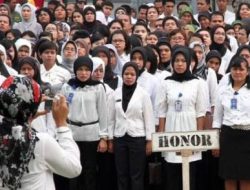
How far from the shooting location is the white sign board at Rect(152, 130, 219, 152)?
6.85 meters

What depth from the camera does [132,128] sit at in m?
8.66

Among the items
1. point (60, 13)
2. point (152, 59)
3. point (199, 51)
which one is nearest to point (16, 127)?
point (152, 59)

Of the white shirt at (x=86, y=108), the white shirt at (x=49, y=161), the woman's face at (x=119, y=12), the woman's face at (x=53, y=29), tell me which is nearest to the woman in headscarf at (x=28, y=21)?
the woman's face at (x=53, y=29)

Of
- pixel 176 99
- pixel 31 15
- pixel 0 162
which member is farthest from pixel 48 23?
pixel 0 162

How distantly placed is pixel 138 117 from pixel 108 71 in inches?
37.2

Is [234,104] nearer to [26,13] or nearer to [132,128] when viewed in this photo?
[132,128]

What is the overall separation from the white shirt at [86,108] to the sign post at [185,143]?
1.82 metres

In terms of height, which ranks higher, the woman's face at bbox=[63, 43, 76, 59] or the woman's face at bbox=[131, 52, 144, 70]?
the woman's face at bbox=[63, 43, 76, 59]

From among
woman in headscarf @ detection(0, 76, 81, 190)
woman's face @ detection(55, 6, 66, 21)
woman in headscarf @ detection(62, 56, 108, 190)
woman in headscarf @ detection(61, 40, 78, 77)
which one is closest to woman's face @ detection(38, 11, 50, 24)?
woman's face @ detection(55, 6, 66, 21)

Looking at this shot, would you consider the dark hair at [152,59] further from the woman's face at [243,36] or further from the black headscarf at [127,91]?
the woman's face at [243,36]

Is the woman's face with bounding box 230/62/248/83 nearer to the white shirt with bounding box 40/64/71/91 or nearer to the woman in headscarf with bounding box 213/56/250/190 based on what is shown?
the woman in headscarf with bounding box 213/56/250/190

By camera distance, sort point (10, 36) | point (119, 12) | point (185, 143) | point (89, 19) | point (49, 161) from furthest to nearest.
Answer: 1. point (119, 12)
2. point (89, 19)
3. point (10, 36)
4. point (185, 143)
5. point (49, 161)

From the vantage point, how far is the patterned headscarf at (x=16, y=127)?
12.5 feet

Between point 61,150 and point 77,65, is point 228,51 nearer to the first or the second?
point 77,65
